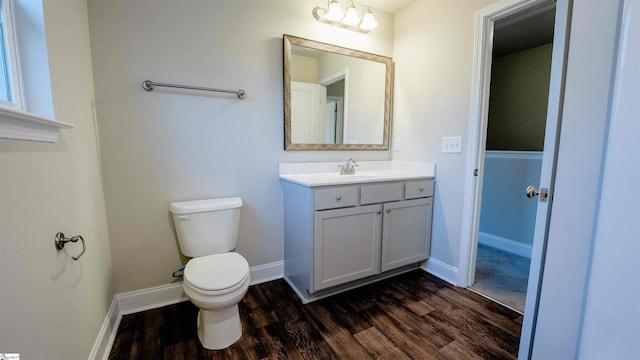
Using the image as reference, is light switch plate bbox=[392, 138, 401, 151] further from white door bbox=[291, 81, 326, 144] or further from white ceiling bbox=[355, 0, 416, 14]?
white ceiling bbox=[355, 0, 416, 14]

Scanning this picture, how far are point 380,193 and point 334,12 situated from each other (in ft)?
4.62

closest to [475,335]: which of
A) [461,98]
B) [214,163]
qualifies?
[461,98]

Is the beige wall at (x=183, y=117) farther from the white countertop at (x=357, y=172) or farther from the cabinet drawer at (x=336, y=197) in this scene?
the cabinet drawer at (x=336, y=197)

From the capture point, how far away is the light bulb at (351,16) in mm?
2117

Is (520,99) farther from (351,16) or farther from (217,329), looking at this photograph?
(217,329)

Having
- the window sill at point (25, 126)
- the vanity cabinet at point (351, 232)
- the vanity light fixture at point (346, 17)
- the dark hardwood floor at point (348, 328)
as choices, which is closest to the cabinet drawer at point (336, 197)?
the vanity cabinet at point (351, 232)

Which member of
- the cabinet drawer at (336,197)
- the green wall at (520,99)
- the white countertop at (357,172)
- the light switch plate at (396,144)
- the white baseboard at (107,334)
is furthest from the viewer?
the green wall at (520,99)

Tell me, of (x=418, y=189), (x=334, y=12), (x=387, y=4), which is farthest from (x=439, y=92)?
(x=334, y=12)

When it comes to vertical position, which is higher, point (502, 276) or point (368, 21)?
point (368, 21)

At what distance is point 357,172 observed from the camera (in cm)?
240

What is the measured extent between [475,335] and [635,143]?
59.1 inches

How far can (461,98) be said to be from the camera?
1994mm

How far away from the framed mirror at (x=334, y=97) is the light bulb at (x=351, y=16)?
20 centimetres

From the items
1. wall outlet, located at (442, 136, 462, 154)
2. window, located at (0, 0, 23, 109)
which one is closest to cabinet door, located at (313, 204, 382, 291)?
wall outlet, located at (442, 136, 462, 154)
